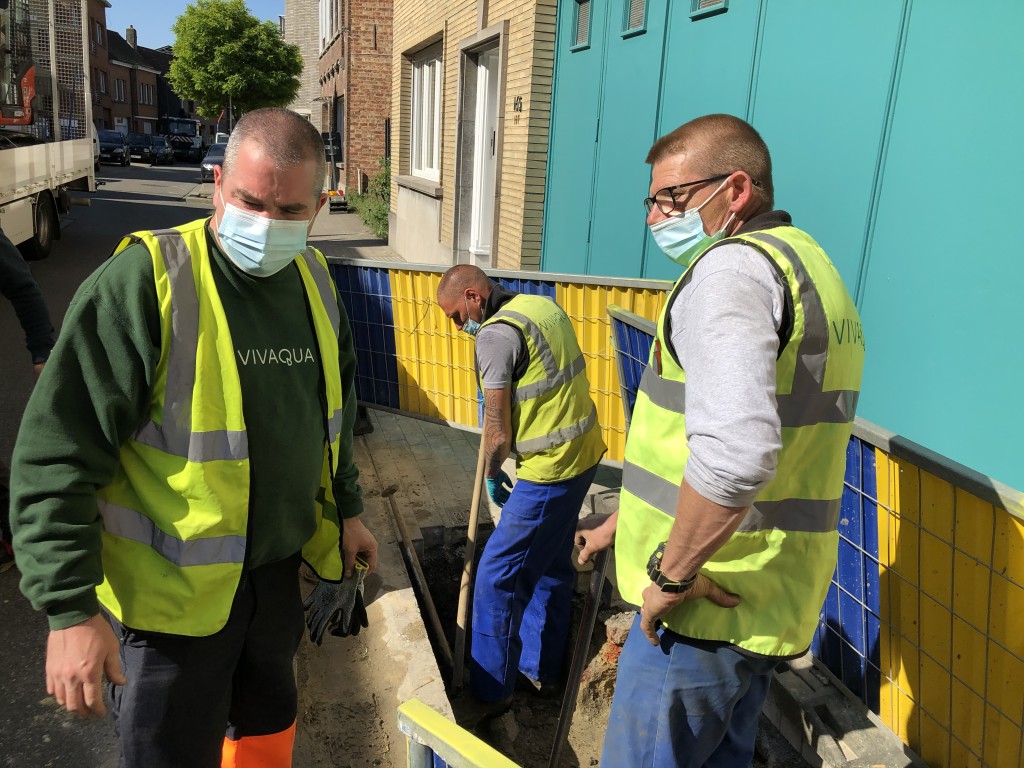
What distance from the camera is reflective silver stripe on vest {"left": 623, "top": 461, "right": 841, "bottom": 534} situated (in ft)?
6.18

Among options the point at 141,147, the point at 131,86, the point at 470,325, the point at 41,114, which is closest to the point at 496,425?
the point at 470,325

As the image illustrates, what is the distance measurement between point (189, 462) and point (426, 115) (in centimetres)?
1384

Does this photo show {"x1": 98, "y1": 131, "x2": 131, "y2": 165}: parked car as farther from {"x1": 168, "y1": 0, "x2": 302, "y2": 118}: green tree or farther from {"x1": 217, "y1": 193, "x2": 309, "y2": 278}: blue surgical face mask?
{"x1": 217, "y1": 193, "x2": 309, "y2": 278}: blue surgical face mask

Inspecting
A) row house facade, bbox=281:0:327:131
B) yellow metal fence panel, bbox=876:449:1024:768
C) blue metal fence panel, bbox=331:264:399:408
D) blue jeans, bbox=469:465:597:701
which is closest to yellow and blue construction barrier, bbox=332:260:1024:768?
yellow metal fence panel, bbox=876:449:1024:768

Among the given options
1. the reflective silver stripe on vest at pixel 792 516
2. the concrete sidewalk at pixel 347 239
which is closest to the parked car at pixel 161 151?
the concrete sidewalk at pixel 347 239

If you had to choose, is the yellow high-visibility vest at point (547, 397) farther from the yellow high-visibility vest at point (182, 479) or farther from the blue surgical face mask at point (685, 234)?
the yellow high-visibility vest at point (182, 479)

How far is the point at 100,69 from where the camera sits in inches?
2162

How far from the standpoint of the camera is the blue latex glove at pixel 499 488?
387 centimetres

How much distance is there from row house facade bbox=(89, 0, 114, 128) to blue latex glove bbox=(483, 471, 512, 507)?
2162 inches

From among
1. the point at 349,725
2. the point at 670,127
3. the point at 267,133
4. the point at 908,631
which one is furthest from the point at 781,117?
the point at 349,725

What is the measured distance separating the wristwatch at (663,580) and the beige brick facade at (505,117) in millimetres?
7117

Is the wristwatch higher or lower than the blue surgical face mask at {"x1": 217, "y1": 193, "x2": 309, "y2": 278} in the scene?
lower

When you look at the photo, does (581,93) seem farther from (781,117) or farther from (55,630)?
(55,630)

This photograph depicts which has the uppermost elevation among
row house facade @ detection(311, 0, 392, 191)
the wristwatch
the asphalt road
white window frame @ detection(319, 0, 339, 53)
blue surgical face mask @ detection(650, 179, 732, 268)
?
white window frame @ detection(319, 0, 339, 53)
